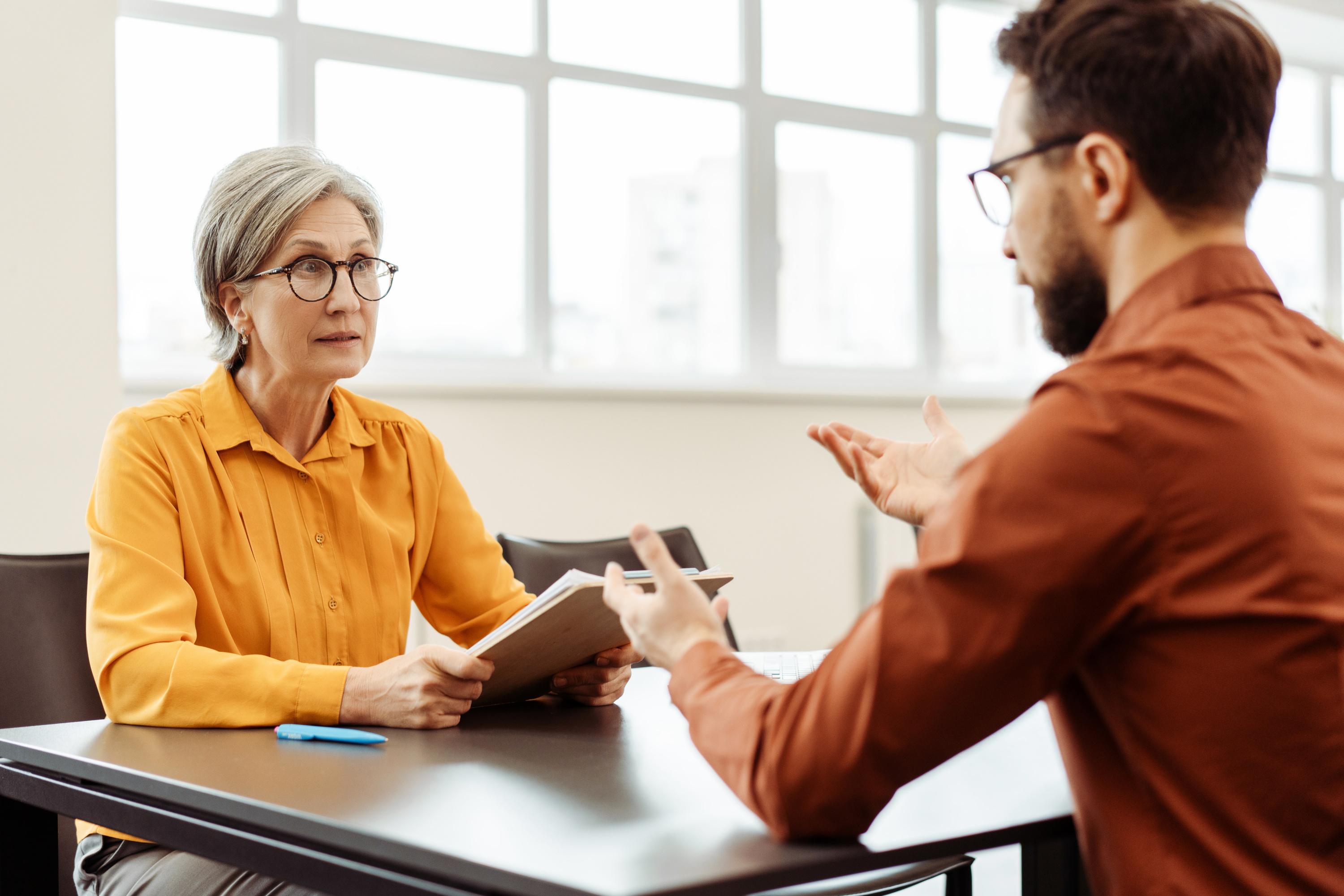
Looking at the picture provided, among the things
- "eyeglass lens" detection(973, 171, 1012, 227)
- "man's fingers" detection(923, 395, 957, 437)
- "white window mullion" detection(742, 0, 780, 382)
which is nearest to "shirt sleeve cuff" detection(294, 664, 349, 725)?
"man's fingers" detection(923, 395, 957, 437)

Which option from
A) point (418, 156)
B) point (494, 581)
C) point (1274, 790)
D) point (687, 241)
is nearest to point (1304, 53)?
point (687, 241)

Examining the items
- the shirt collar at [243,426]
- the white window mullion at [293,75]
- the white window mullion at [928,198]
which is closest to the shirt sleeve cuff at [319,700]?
the shirt collar at [243,426]

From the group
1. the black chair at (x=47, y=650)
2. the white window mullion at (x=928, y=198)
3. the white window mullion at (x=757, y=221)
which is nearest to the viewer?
the black chair at (x=47, y=650)

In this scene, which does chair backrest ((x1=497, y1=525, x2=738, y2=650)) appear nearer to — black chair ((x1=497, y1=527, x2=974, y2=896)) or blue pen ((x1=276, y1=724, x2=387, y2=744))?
black chair ((x1=497, y1=527, x2=974, y2=896))

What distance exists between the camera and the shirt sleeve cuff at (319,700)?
4.66 ft

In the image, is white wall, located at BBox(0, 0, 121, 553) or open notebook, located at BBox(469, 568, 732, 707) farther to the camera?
white wall, located at BBox(0, 0, 121, 553)

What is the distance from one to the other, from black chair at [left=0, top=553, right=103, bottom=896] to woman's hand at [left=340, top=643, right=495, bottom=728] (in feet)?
1.82

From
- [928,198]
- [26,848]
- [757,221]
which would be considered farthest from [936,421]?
[928,198]

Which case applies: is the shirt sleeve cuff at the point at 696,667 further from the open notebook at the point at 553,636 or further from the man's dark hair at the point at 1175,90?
the man's dark hair at the point at 1175,90

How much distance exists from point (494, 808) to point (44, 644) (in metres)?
1.04

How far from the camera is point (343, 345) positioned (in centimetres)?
185

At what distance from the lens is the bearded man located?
0.86 m

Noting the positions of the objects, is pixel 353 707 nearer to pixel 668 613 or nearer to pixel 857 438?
pixel 668 613

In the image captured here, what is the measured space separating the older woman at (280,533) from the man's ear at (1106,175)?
81 centimetres
